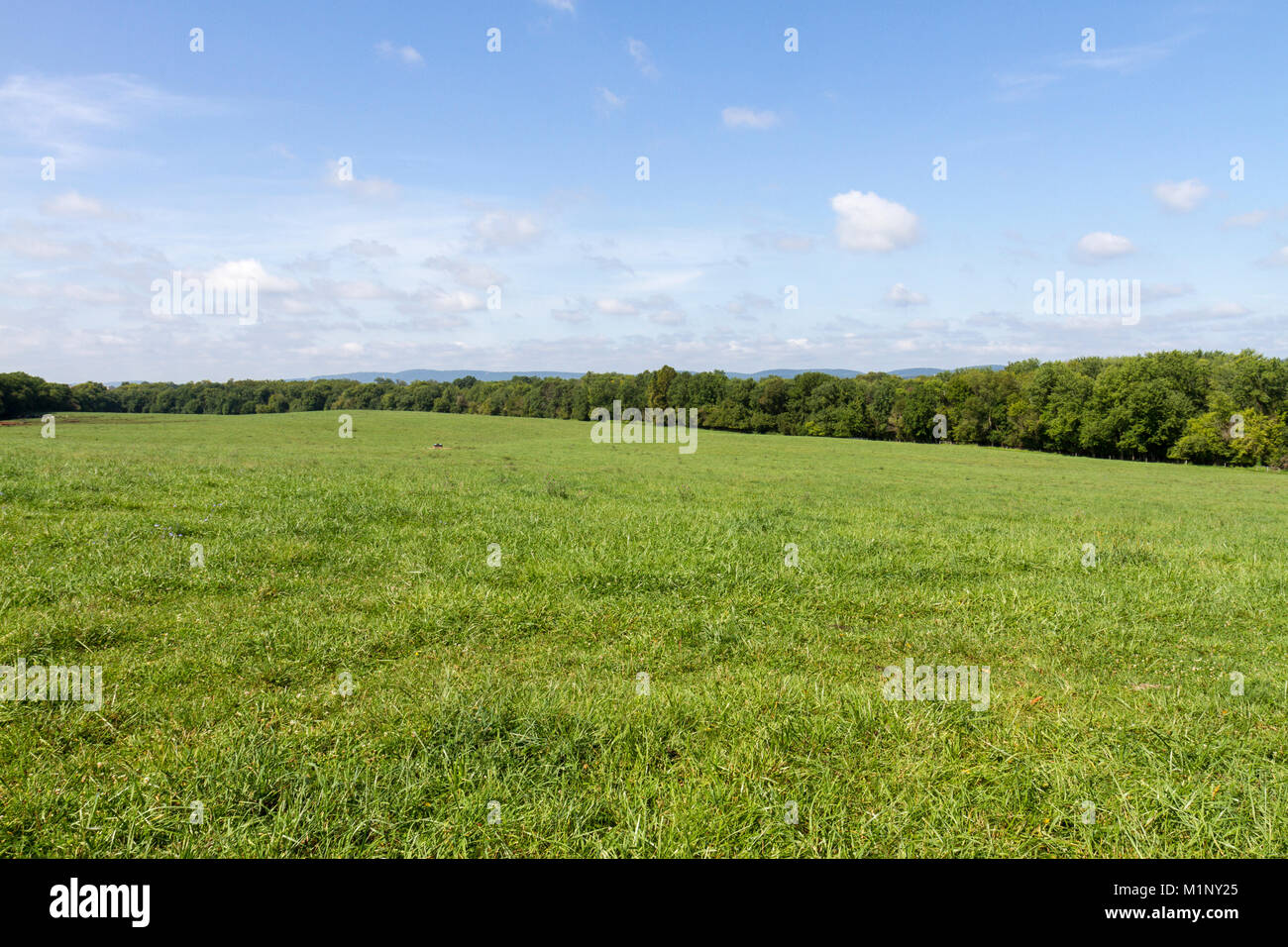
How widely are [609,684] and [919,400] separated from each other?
9658cm

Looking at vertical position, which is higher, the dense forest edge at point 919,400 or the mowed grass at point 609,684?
the dense forest edge at point 919,400

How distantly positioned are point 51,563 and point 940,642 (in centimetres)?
1032

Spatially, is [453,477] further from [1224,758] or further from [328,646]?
[1224,758]

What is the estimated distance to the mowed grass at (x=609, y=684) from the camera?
11.6 feet

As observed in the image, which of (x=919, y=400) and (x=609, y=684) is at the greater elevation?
(x=919, y=400)

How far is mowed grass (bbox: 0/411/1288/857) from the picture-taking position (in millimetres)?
3551

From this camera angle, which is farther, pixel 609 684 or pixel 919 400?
pixel 919 400

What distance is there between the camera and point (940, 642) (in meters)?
6.73

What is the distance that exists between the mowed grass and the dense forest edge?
79084 millimetres

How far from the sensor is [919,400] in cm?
9194

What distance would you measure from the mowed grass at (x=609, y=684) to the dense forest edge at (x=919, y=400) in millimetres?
79084

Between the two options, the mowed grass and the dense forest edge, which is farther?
the dense forest edge

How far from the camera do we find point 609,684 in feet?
17.7
